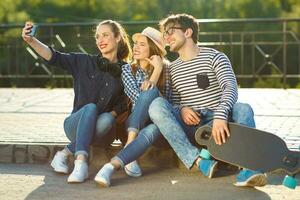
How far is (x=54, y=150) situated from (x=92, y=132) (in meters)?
0.65

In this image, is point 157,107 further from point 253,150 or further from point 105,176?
point 253,150

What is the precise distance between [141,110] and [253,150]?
0.84 m

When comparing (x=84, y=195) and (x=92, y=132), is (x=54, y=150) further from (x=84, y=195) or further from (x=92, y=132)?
(x=84, y=195)

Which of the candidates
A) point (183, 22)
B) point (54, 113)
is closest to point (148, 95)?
point (183, 22)

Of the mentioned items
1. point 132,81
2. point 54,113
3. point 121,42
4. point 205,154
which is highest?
point 121,42

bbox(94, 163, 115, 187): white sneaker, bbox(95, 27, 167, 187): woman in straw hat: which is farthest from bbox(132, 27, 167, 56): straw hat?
bbox(94, 163, 115, 187): white sneaker

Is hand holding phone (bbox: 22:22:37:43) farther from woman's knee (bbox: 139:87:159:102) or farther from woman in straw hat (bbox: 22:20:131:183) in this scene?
woman's knee (bbox: 139:87:159:102)

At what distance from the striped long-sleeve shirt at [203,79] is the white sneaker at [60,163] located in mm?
A: 912

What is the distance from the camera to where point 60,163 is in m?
4.35

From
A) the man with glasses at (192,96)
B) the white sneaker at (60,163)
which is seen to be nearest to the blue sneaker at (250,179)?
the man with glasses at (192,96)

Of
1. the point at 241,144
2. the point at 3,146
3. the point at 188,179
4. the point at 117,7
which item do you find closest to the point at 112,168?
the point at 188,179

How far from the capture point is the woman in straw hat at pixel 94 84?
13.9 ft

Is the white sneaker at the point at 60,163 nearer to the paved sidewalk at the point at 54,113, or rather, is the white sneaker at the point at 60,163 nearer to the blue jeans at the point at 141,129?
the blue jeans at the point at 141,129

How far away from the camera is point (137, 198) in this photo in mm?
3754
